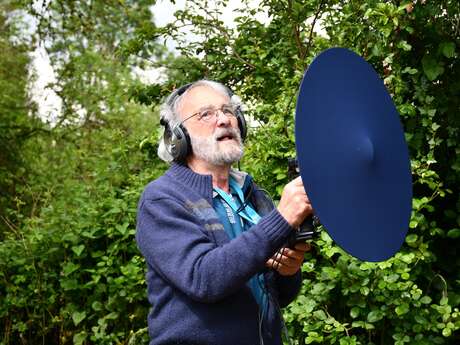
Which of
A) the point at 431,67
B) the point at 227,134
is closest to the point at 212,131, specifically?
the point at 227,134

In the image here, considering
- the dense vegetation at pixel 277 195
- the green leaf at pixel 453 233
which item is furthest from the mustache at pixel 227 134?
the green leaf at pixel 453 233

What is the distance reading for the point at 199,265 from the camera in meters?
1.68

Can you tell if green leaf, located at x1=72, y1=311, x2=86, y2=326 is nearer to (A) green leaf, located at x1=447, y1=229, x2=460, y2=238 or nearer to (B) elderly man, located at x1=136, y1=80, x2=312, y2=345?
(A) green leaf, located at x1=447, y1=229, x2=460, y2=238

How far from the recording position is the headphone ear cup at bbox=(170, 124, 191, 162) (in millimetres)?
2021

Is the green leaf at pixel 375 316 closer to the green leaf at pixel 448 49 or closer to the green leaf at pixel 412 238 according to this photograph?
the green leaf at pixel 412 238

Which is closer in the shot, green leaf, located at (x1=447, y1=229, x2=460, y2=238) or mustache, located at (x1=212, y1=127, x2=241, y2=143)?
mustache, located at (x1=212, y1=127, x2=241, y2=143)

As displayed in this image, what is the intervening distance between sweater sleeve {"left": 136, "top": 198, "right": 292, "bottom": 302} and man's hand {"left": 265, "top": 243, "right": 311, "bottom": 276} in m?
0.19

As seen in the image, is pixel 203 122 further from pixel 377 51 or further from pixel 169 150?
pixel 377 51

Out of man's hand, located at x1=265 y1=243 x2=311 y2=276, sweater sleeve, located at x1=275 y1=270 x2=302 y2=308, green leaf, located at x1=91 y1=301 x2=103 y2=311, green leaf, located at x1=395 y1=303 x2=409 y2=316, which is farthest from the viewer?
green leaf, located at x1=91 y1=301 x2=103 y2=311

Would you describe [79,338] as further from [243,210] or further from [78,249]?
[243,210]

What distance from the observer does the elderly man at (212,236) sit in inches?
64.9

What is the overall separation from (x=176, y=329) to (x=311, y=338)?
1438 mm

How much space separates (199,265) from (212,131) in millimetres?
491

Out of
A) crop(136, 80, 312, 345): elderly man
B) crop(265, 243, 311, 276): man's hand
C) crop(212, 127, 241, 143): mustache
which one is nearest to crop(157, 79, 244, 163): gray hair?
crop(136, 80, 312, 345): elderly man
